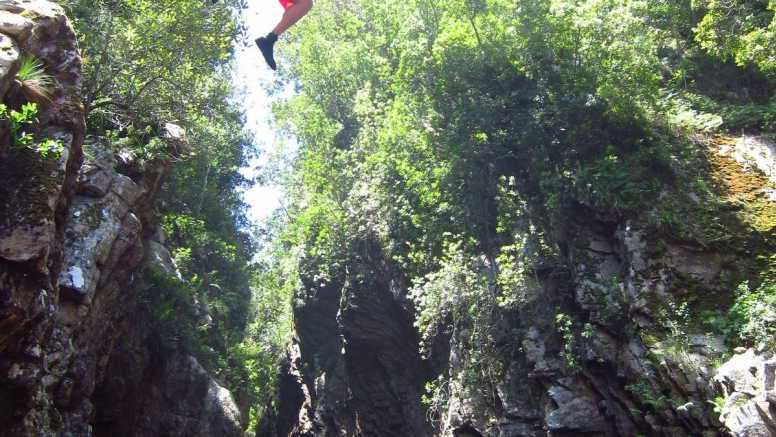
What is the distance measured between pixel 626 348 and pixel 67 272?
1026 centimetres

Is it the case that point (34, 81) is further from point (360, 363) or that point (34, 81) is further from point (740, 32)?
point (360, 363)

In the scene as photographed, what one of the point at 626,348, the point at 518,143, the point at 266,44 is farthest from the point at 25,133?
the point at 626,348

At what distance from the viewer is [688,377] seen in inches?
384

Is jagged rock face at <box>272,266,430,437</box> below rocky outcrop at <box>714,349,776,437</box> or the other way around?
the other way around

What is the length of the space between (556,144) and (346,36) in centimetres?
1619

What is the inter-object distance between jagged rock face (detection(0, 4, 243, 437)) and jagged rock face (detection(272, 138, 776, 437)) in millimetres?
7678

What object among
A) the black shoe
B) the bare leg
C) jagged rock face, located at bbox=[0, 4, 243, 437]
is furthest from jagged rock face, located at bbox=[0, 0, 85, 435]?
the bare leg

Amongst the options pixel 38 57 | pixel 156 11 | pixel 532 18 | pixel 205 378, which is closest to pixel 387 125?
pixel 532 18

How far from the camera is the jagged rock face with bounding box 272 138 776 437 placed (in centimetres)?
941

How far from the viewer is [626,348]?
36.3 feet

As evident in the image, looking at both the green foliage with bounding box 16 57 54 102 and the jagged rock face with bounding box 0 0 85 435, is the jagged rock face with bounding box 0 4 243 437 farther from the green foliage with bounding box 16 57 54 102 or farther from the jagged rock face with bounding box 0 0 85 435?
the green foliage with bounding box 16 57 54 102

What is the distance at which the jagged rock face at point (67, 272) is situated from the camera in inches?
306

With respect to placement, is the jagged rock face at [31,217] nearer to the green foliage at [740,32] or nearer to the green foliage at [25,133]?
the green foliage at [25,133]

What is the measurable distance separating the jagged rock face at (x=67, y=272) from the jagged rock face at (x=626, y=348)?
768 centimetres
